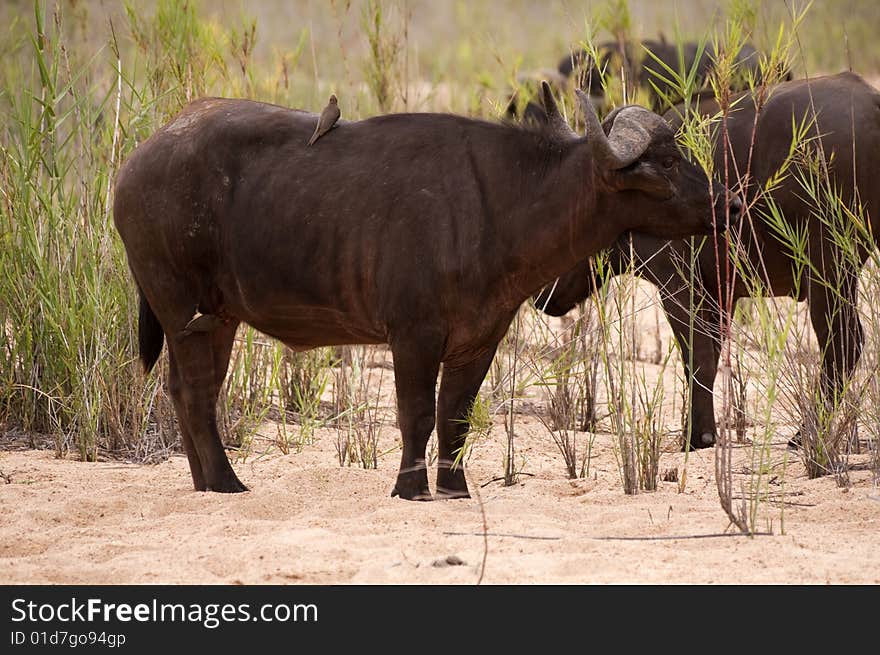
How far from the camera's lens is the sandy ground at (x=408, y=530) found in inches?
160

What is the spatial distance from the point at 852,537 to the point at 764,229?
92.0 inches

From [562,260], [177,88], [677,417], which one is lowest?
[677,417]

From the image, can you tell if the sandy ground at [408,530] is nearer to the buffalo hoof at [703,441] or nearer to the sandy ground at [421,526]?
the sandy ground at [421,526]

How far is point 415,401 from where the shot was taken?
507 centimetres

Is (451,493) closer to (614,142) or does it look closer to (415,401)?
(415,401)

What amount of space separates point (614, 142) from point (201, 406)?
6.91 ft

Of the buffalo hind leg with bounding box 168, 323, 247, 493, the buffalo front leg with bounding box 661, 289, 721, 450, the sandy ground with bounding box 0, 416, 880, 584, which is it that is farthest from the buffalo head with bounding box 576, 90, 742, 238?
the buffalo hind leg with bounding box 168, 323, 247, 493

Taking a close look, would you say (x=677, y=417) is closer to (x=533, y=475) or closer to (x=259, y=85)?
(x=533, y=475)

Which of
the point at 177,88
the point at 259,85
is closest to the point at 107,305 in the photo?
the point at 177,88

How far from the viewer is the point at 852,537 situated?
4.46 meters

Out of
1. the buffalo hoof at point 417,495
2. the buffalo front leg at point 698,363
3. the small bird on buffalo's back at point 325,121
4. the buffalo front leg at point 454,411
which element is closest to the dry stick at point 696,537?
the buffalo hoof at point 417,495

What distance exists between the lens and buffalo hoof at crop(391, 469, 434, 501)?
5.14 m

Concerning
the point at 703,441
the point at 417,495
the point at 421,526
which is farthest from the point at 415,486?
the point at 703,441

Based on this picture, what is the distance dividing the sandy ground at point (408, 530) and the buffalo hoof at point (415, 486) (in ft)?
0.26
